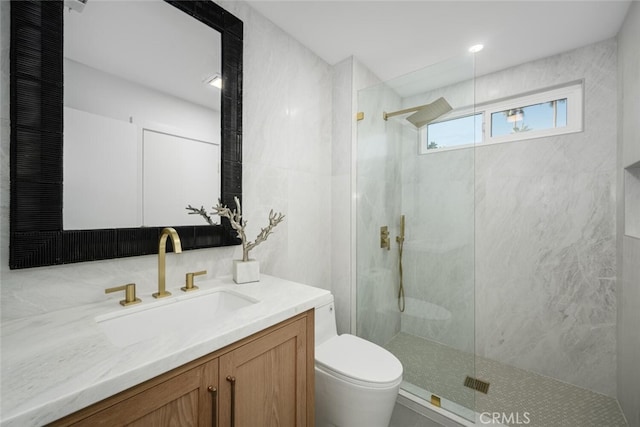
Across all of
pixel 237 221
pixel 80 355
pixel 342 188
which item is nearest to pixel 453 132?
pixel 342 188

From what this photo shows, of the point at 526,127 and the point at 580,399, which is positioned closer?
the point at 580,399

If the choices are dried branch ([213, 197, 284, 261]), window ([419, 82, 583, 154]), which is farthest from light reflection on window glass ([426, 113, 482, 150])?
dried branch ([213, 197, 284, 261])

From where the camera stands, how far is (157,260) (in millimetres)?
1183

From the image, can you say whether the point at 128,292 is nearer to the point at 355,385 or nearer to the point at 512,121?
the point at 355,385

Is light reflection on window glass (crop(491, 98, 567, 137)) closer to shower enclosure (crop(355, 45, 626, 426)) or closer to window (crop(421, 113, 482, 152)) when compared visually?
shower enclosure (crop(355, 45, 626, 426))

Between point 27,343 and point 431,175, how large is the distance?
2023 mm

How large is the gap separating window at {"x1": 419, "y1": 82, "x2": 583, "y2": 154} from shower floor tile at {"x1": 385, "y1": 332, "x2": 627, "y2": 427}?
4.65ft

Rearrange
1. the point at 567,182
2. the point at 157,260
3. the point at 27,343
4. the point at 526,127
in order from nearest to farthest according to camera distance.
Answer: the point at 27,343
the point at 157,260
the point at 567,182
the point at 526,127

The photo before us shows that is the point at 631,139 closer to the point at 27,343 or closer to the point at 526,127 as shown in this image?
the point at 526,127

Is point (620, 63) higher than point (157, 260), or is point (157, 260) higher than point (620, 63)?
point (620, 63)

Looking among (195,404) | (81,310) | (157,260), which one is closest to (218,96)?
(157,260)

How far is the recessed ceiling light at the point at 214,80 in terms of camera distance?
136 cm

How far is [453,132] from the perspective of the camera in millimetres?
1731

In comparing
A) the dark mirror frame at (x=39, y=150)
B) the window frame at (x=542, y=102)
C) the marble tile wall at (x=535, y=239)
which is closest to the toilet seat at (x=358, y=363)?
the marble tile wall at (x=535, y=239)
